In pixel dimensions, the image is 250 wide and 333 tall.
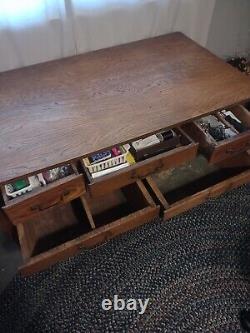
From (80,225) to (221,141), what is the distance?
613mm

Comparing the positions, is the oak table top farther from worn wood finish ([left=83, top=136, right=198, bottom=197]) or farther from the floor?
the floor

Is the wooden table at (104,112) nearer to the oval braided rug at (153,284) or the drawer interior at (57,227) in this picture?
the drawer interior at (57,227)

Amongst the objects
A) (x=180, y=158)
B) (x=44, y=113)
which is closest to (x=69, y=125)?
(x=44, y=113)

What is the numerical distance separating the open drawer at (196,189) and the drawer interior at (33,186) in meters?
0.36

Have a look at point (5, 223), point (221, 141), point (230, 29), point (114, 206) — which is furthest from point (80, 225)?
point (230, 29)

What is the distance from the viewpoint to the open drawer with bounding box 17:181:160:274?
3.16 ft

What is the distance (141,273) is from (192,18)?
3.62ft

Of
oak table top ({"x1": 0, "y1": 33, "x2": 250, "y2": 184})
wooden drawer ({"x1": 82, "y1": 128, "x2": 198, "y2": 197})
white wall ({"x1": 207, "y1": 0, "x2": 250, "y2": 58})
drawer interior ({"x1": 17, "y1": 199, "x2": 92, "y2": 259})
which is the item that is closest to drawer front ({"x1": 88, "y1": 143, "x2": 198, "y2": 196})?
wooden drawer ({"x1": 82, "y1": 128, "x2": 198, "y2": 197})

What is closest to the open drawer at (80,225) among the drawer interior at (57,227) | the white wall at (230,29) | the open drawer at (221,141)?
the drawer interior at (57,227)

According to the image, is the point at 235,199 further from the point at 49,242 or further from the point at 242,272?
the point at 49,242

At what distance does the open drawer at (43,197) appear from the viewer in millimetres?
791

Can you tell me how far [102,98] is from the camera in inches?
37.6

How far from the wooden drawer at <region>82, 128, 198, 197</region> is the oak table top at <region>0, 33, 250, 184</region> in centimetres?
11

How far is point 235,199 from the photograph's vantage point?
128 cm
